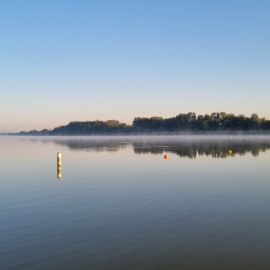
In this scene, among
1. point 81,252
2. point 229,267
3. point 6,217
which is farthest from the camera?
point 6,217

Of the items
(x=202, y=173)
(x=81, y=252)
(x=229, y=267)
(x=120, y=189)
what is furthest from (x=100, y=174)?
(x=229, y=267)

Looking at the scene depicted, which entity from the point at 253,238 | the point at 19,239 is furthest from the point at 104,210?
the point at 253,238

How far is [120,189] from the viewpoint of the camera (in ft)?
62.5

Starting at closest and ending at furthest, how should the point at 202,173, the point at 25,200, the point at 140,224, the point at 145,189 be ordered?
1. the point at 140,224
2. the point at 25,200
3. the point at 145,189
4. the point at 202,173

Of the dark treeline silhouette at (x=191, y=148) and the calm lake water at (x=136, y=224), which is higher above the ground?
the dark treeline silhouette at (x=191, y=148)

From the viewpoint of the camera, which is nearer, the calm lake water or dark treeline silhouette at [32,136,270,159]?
the calm lake water

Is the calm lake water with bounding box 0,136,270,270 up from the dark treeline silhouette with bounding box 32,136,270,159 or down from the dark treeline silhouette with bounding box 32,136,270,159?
down

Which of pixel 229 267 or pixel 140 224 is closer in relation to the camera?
pixel 229 267

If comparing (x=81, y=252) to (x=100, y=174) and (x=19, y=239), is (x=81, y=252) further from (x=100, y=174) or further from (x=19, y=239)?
(x=100, y=174)

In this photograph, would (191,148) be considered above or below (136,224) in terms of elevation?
above

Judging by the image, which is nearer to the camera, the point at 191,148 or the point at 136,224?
the point at 136,224

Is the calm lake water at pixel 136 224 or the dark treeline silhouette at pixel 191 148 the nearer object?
the calm lake water at pixel 136 224

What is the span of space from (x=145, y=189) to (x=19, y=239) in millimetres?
9717

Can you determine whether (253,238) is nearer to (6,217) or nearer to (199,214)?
(199,214)
